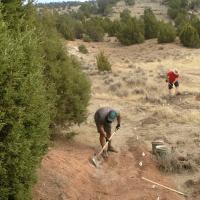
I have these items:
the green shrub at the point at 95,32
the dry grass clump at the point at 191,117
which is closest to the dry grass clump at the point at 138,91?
the dry grass clump at the point at 191,117

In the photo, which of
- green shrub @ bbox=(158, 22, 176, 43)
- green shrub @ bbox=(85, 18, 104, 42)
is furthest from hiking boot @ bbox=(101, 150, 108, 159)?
green shrub @ bbox=(85, 18, 104, 42)

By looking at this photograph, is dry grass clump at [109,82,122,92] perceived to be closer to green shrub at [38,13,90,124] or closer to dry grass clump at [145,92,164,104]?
dry grass clump at [145,92,164,104]

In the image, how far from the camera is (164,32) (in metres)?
43.1

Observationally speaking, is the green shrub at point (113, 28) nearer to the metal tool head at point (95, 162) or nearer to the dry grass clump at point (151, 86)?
the dry grass clump at point (151, 86)

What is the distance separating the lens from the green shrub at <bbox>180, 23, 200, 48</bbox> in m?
41.3

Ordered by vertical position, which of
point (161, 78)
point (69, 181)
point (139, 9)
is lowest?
point (139, 9)

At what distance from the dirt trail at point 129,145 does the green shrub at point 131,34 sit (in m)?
19.6

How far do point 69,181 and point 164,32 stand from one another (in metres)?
35.3

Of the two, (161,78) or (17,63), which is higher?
(17,63)

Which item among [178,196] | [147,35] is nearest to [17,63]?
[178,196]

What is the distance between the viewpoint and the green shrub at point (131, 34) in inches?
1795

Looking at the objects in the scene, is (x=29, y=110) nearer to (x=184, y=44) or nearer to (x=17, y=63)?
(x=17, y=63)

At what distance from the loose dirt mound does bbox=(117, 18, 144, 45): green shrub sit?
34.5m

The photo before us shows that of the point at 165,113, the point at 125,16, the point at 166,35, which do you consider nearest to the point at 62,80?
the point at 165,113
